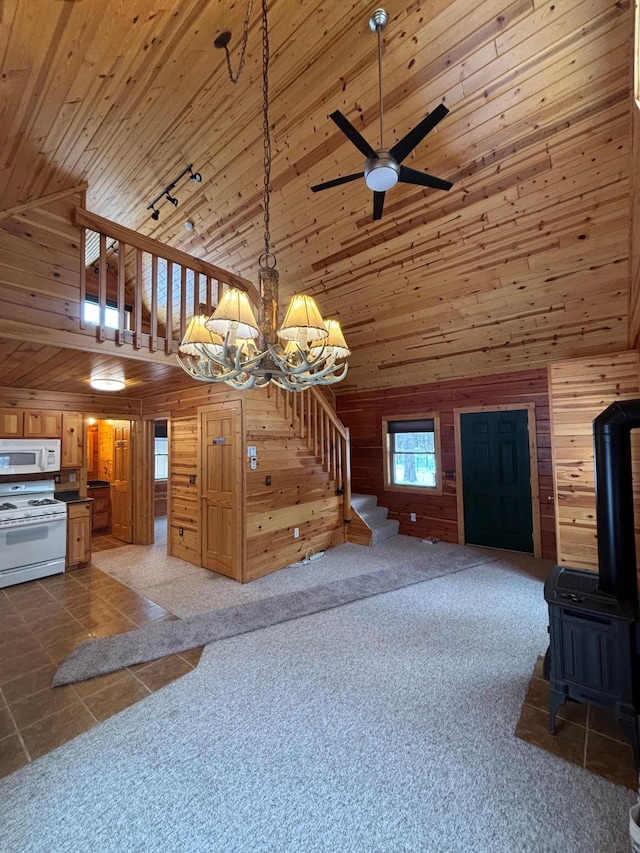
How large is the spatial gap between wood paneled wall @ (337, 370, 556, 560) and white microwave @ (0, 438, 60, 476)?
4816 mm

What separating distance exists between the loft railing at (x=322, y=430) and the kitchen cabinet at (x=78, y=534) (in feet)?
10.3

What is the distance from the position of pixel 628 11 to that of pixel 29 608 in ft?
21.9

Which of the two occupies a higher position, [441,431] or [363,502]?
[441,431]

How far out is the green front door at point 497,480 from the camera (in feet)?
17.1

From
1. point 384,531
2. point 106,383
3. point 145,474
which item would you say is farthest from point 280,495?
point 106,383

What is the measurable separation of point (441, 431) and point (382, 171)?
452cm

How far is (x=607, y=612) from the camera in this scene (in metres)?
1.96

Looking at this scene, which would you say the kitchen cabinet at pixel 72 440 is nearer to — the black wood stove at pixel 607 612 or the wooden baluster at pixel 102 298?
the wooden baluster at pixel 102 298

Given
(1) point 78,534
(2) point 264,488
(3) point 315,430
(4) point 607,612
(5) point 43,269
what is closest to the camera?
(4) point 607,612

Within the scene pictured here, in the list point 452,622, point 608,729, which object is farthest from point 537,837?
point 452,622

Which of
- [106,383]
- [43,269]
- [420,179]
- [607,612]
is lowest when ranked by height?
[607,612]

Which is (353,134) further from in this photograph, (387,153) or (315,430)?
(315,430)

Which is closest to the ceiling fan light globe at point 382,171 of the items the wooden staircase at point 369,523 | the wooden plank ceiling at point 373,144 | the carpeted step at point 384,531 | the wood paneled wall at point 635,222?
the wood paneled wall at point 635,222

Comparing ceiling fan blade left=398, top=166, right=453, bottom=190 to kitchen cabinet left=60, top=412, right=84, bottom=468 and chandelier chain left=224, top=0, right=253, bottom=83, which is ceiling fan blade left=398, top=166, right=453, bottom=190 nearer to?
chandelier chain left=224, top=0, right=253, bottom=83
